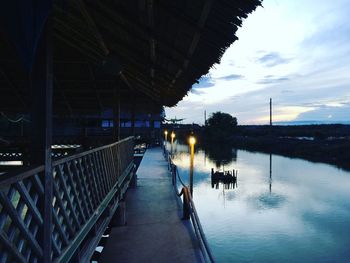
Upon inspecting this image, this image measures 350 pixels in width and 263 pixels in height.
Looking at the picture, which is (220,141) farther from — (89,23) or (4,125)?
(89,23)

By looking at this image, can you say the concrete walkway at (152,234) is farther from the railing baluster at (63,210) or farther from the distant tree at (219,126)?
the distant tree at (219,126)

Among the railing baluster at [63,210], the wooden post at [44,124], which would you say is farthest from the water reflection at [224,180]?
the wooden post at [44,124]

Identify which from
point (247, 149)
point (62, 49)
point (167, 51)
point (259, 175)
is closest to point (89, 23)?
point (167, 51)

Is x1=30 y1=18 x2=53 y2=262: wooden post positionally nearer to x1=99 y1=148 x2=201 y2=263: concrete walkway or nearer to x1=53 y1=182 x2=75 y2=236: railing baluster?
x1=53 y1=182 x2=75 y2=236: railing baluster

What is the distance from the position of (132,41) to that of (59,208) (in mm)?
3641

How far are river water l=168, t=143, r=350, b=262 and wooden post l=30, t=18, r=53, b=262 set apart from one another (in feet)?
57.3

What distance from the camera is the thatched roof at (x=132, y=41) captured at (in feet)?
13.6

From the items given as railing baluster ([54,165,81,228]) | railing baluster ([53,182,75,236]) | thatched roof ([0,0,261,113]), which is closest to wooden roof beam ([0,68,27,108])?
thatched roof ([0,0,261,113])

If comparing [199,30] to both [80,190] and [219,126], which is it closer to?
[80,190]

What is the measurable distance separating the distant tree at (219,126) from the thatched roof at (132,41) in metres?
95.4

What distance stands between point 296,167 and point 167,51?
5178 cm

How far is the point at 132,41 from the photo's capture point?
5.98m

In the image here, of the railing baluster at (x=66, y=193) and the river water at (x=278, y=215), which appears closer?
the railing baluster at (x=66, y=193)

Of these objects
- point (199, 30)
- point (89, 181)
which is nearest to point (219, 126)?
point (89, 181)
